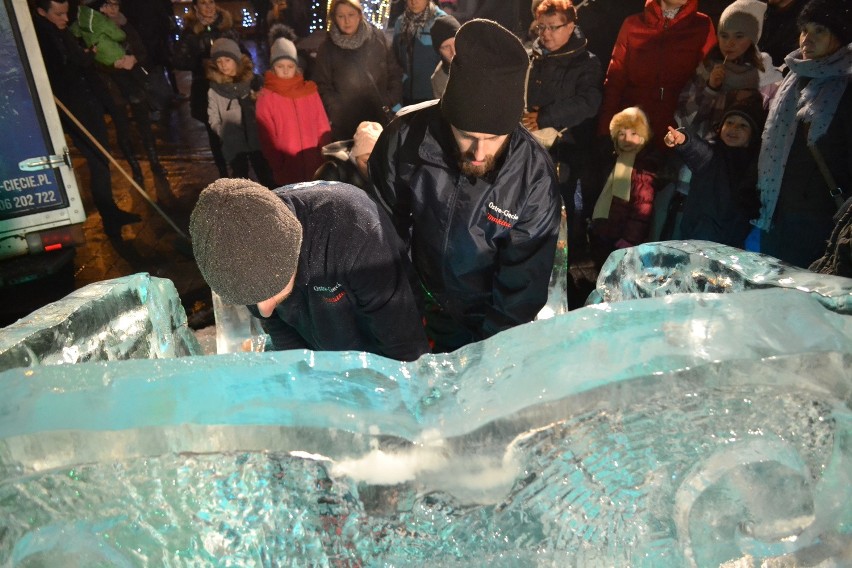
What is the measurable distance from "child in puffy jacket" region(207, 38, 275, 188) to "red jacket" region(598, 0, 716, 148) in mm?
2915

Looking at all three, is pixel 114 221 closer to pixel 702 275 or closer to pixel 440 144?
pixel 440 144

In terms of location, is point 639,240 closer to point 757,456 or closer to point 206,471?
point 757,456

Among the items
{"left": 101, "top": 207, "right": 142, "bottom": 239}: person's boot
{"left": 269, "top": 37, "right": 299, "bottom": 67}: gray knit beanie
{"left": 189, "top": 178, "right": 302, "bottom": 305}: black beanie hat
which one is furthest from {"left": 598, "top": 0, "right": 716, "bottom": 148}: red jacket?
{"left": 101, "top": 207, "right": 142, "bottom": 239}: person's boot

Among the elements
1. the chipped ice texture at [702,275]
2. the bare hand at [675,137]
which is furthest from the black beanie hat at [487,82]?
the bare hand at [675,137]

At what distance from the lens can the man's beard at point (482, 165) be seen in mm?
2186

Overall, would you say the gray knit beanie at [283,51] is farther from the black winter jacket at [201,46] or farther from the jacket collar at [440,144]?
the jacket collar at [440,144]

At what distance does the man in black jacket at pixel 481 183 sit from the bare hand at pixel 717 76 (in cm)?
187

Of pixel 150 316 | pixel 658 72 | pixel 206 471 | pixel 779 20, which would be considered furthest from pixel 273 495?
pixel 779 20

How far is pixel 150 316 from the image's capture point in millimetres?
1701

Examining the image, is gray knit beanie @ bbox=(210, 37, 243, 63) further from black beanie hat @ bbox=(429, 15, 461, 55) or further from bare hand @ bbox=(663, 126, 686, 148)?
bare hand @ bbox=(663, 126, 686, 148)

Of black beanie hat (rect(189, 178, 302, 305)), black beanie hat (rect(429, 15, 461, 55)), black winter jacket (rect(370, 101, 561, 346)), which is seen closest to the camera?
black beanie hat (rect(189, 178, 302, 305))

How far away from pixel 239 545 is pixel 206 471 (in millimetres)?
151

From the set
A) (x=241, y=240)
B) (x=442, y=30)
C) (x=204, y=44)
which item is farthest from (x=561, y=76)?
(x=204, y=44)

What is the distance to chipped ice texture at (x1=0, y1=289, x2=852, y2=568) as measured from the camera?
93cm
